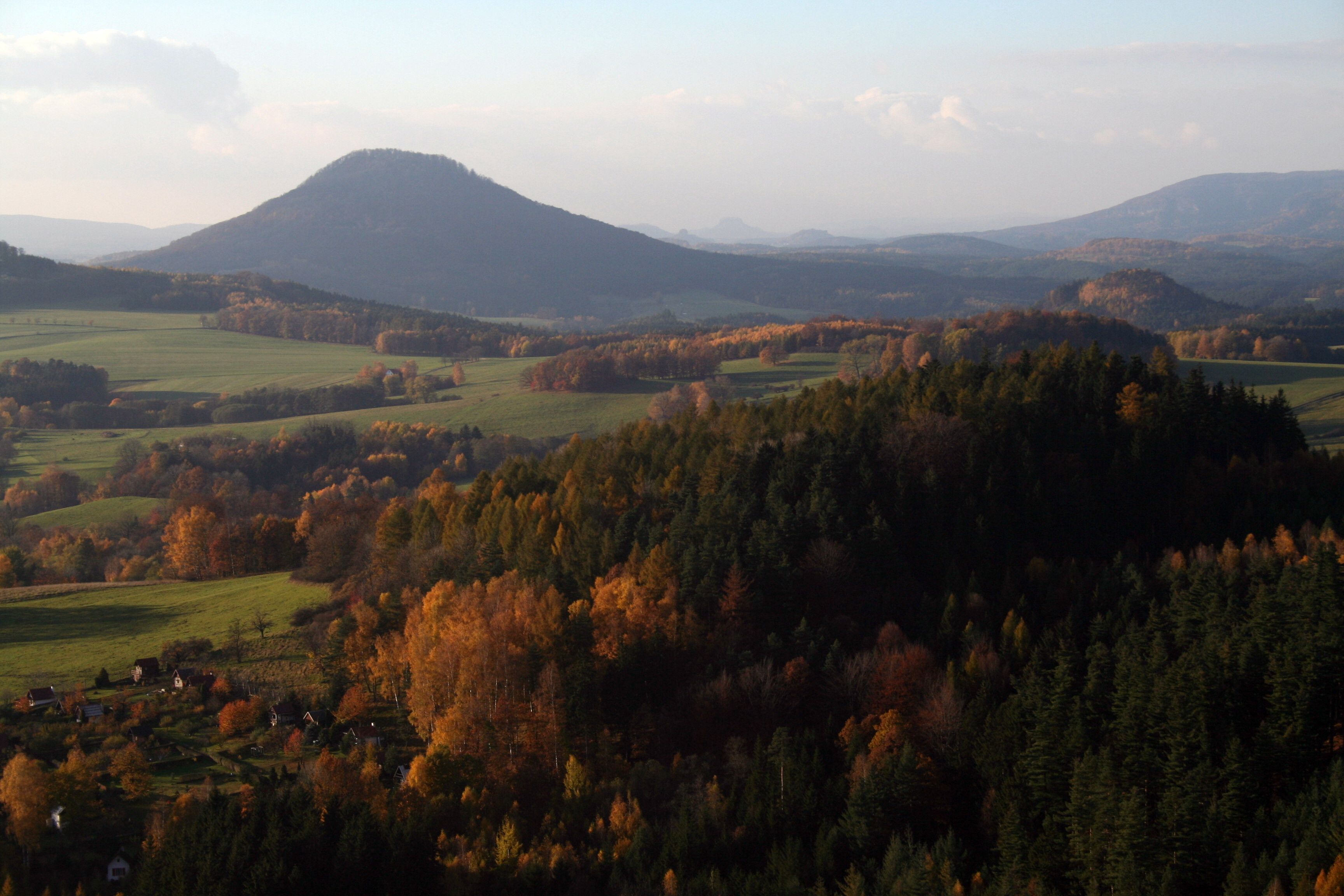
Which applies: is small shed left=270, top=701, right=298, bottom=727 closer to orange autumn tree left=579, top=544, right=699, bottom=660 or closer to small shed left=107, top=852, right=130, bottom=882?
small shed left=107, top=852, right=130, bottom=882

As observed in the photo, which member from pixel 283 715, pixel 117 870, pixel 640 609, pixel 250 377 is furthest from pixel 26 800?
pixel 250 377

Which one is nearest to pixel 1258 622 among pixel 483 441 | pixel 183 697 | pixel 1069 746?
pixel 1069 746

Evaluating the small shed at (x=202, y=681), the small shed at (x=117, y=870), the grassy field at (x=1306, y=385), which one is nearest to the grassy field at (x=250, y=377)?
the grassy field at (x=1306, y=385)

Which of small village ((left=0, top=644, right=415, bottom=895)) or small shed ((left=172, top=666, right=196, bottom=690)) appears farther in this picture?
small shed ((left=172, top=666, right=196, bottom=690))

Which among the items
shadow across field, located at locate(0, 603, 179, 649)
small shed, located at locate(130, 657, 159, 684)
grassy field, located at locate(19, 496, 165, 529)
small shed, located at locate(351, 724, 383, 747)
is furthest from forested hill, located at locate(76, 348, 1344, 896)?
grassy field, located at locate(19, 496, 165, 529)

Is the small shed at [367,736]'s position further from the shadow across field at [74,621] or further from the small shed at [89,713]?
the shadow across field at [74,621]

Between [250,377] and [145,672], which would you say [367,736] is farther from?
[250,377]

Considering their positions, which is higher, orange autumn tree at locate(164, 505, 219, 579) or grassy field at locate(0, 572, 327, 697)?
orange autumn tree at locate(164, 505, 219, 579)

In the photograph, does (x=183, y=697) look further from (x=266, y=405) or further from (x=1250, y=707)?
(x=266, y=405)
